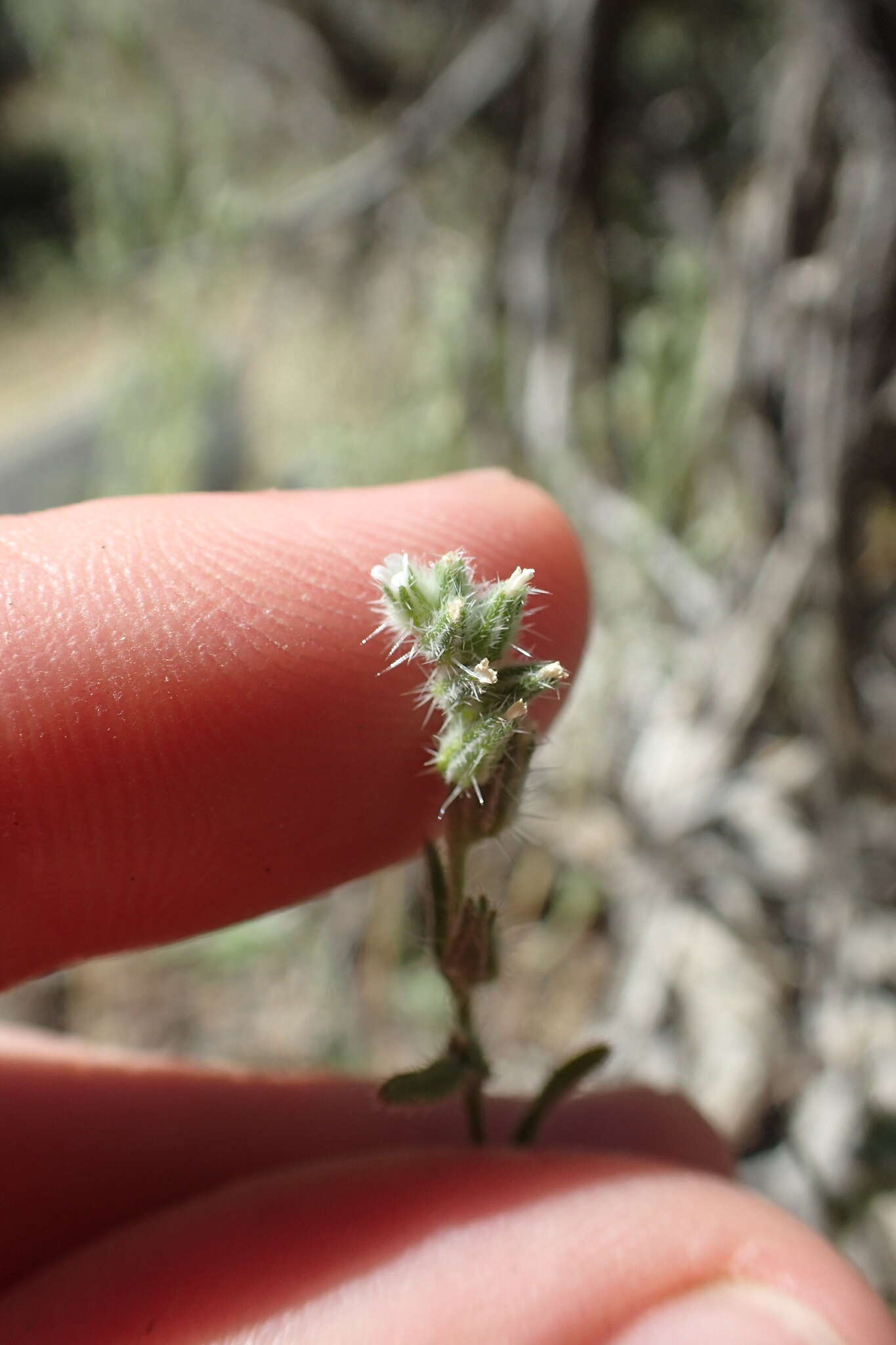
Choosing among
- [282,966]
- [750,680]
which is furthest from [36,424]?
[750,680]

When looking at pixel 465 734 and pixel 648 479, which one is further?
pixel 648 479

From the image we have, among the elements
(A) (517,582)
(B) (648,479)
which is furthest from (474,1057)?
(B) (648,479)

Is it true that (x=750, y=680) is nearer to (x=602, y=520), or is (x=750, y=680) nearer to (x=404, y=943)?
(x=602, y=520)

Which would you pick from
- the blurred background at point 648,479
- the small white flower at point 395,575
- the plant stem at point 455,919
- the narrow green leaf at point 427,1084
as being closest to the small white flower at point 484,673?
the small white flower at point 395,575

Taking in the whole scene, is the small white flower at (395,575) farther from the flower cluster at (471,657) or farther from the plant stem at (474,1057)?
the plant stem at (474,1057)

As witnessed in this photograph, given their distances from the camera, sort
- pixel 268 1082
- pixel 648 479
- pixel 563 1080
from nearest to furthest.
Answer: pixel 563 1080, pixel 268 1082, pixel 648 479

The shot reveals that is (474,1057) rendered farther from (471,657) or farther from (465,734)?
(471,657)
